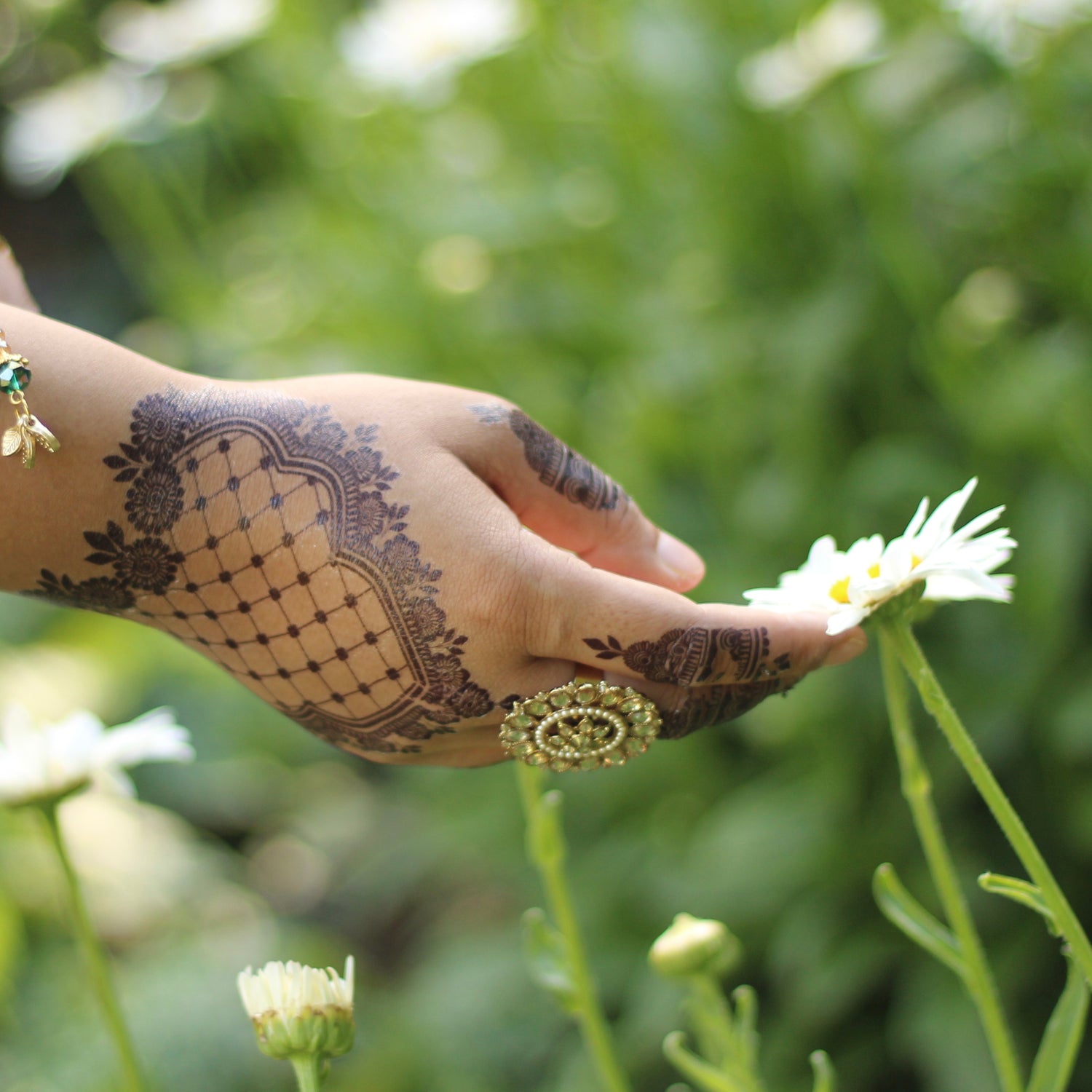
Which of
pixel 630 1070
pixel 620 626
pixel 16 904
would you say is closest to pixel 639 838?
pixel 630 1070

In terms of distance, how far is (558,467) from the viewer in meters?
0.79

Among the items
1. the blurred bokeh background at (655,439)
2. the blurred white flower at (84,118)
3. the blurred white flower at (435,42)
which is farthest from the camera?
the blurred white flower at (84,118)

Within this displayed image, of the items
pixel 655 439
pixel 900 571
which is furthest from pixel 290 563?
pixel 655 439

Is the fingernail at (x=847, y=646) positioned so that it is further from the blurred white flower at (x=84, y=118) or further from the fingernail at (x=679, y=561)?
the blurred white flower at (x=84, y=118)

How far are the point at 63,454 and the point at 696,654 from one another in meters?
0.40

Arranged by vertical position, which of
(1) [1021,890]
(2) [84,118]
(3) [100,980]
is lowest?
(1) [1021,890]

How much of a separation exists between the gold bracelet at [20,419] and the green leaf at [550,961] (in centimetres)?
44

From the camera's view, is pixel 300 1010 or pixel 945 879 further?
pixel 945 879

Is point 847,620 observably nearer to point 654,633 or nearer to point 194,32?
point 654,633

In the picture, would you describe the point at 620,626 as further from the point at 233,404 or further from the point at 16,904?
the point at 16,904

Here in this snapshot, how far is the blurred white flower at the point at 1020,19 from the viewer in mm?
1562

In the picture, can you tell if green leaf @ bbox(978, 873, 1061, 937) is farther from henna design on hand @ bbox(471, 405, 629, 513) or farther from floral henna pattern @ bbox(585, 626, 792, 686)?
henna design on hand @ bbox(471, 405, 629, 513)

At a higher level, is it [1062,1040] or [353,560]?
[353,560]

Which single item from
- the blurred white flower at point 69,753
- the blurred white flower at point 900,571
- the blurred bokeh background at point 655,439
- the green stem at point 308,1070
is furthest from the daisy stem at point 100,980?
the blurred bokeh background at point 655,439
